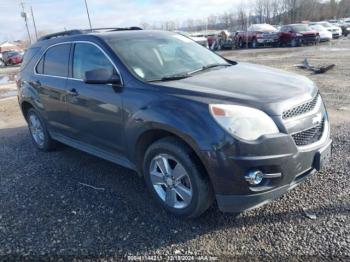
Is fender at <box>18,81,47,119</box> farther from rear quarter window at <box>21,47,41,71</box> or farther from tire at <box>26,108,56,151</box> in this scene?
rear quarter window at <box>21,47,41,71</box>

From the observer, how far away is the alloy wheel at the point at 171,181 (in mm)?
3270

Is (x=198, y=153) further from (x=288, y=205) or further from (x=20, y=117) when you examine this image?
(x=20, y=117)

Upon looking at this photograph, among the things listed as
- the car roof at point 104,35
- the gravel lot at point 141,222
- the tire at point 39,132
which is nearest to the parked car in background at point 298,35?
the gravel lot at point 141,222

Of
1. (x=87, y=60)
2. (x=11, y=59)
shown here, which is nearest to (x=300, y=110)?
(x=87, y=60)

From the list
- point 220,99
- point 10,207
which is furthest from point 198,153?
point 10,207

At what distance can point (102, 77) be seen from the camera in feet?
11.7

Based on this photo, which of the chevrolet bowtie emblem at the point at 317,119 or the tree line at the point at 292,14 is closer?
the chevrolet bowtie emblem at the point at 317,119

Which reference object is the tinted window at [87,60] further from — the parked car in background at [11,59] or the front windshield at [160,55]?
the parked car in background at [11,59]

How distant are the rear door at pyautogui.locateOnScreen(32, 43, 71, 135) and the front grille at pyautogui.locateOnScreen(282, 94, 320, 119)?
2868 mm

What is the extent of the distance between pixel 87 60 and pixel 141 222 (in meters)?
2.11

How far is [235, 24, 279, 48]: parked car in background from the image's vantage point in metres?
29.4

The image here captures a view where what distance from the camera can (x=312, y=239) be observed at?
2930 millimetres

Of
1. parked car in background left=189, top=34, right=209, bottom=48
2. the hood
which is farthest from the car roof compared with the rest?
the hood

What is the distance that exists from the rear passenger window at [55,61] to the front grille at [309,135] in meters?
3.08
